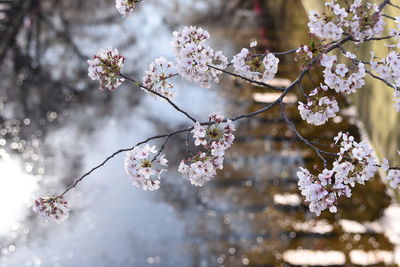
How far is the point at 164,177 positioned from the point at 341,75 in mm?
3469

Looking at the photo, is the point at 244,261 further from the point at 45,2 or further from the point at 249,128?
the point at 45,2

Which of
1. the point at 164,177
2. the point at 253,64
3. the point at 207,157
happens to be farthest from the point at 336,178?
the point at 164,177

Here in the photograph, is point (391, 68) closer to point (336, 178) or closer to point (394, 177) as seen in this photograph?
point (394, 177)

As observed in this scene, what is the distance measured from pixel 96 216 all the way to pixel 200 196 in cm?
111

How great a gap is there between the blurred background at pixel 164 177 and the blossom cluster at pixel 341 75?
7.74ft

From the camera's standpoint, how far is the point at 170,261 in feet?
16.3

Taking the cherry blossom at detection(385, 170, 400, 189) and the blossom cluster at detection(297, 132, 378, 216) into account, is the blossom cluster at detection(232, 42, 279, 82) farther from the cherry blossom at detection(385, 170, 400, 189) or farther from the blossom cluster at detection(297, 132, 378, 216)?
the cherry blossom at detection(385, 170, 400, 189)

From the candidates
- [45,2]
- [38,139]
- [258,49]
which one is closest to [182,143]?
[38,139]

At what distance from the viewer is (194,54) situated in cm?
314

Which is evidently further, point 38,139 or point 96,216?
point 38,139

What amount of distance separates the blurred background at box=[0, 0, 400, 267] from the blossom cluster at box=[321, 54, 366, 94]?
7.74 feet

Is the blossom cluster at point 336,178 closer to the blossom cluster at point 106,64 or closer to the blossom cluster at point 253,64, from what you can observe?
the blossom cluster at point 253,64

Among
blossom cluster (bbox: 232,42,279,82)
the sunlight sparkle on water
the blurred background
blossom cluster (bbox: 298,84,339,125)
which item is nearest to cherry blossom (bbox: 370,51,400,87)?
blossom cluster (bbox: 298,84,339,125)

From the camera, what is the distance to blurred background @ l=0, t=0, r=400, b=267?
507 cm
